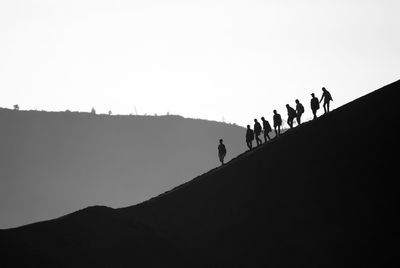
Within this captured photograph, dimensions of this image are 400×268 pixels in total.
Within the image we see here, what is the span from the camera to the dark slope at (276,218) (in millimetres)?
25000

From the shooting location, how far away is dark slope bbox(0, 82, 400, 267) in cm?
2500

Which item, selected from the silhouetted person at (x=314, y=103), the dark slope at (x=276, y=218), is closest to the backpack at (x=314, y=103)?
the silhouetted person at (x=314, y=103)

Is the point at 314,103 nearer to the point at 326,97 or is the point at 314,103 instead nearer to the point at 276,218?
the point at 326,97

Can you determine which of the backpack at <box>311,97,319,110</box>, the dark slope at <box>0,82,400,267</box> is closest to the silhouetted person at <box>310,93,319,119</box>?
the backpack at <box>311,97,319,110</box>

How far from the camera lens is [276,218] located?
93.2 ft

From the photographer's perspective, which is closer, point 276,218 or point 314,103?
point 276,218

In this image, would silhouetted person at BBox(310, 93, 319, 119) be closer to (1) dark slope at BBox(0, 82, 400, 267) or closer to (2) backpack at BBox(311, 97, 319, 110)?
(2) backpack at BBox(311, 97, 319, 110)

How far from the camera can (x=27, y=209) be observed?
588 ft

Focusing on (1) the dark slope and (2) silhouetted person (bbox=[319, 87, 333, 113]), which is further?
(2) silhouetted person (bbox=[319, 87, 333, 113])

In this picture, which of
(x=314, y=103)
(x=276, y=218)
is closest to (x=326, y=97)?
(x=314, y=103)

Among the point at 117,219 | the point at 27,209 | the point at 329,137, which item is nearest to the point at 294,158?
the point at 329,137

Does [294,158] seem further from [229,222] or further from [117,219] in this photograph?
[117,219]

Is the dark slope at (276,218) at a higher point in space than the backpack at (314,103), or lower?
lower

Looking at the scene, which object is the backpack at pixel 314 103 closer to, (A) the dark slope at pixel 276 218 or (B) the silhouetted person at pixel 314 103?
(B) the silhouetted person at pixel 314 103
